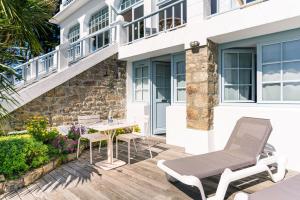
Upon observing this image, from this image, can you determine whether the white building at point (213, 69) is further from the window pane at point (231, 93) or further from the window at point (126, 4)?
the window at point (126, 4)

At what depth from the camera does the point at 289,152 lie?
524cm

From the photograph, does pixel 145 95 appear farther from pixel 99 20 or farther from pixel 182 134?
pixel 99 20

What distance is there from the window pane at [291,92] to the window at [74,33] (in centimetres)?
1353

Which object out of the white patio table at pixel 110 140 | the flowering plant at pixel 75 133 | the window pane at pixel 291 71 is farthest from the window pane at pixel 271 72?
the flowering plant at pixel 75 133

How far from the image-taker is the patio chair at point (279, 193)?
2914 millimetres

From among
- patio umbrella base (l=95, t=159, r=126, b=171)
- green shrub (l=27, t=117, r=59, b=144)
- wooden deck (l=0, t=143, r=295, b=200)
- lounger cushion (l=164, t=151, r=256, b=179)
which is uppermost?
green shrub (l=27, t=117, r=59, b=144)

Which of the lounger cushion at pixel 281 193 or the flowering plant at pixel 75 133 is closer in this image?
the lounger cushion at pixel 281 193

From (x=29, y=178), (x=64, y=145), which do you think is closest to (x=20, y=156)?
(x=29, y=178)

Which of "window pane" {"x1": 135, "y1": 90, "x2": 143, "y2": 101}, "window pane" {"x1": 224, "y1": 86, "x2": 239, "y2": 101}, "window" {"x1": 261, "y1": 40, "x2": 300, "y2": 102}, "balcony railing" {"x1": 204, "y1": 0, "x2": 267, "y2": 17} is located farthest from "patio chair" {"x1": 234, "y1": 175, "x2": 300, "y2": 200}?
"window pane" {"x1": 135, "y1": 90, "x2": 143, "y2": 101}

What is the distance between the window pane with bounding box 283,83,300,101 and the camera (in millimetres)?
5293

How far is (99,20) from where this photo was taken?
538 inches

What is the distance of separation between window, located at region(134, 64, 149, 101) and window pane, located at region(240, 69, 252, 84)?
12.7ft

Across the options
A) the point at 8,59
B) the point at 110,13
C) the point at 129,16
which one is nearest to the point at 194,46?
the point at 8,59

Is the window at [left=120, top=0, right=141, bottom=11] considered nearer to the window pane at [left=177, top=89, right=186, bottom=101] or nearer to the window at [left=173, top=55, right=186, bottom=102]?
the window at [left=173, top=55, right=186, bottom=102]
